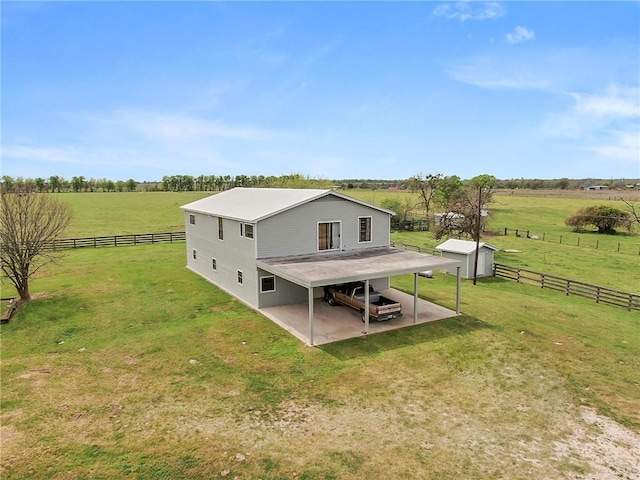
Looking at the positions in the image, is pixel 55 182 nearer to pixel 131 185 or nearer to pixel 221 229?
pixel 131 185

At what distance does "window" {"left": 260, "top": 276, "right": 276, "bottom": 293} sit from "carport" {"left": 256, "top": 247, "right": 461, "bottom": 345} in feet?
3.07

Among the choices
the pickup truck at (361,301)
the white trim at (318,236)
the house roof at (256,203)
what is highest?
the house roof at (256,203)

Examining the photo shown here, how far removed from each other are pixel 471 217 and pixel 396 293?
1755 centimetres

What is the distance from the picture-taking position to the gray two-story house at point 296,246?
1714 centimetres

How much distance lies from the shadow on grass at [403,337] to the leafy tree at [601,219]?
139 ft

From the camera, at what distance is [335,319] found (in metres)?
17.1

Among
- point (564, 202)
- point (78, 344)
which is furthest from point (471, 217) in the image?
point (564, 202)

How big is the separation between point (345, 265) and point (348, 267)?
44 cm

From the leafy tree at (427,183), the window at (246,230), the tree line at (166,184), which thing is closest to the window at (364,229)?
the window at (246,230)

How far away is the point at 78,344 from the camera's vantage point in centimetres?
1448

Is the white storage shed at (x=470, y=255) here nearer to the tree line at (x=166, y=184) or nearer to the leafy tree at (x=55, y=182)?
the tree line at (x=166, y=184)

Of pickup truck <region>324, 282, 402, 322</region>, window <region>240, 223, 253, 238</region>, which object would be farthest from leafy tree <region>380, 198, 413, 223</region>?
window <region>240, 223, 253, 238</region>

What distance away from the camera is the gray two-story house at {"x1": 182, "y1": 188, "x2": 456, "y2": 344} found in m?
17.1

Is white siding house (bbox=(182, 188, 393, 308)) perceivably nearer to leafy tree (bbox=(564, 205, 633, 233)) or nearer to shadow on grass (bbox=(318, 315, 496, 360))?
shadow on grass (bbox=(318, 315, 496, 360))
